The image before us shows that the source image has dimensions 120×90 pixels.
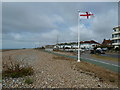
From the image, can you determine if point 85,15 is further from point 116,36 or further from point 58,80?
point 116,36

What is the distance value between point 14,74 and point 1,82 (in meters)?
0.64

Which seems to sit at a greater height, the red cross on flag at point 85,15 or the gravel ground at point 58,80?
the red cross on flag at point 85,15

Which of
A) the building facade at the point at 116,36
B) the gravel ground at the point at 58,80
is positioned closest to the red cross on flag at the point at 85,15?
the gravel ground at the point at 58,80

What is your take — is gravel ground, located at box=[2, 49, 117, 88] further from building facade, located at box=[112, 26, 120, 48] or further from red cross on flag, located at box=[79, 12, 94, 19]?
building facade, located at box=[112, 26, 120, 48]

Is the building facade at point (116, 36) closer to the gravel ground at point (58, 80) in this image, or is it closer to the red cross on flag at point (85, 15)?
the red cross on flag at point (85, 15)

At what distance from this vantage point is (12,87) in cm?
302

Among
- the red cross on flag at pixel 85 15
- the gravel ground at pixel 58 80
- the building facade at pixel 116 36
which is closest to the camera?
the gravel ground at pixel 58 80

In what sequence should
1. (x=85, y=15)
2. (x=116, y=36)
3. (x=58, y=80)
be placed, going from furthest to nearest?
1. (x=116, y=36)
2. (x=85, y=15)
3. (x=58, y=80)

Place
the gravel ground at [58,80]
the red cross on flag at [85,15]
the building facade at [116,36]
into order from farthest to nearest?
the building facade at [116,36]
the red cross on flag at [85,15]
the gravel ground at [58,80]

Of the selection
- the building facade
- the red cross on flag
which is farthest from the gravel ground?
the building facade

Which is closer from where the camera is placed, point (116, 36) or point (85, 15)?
point (85, 15)

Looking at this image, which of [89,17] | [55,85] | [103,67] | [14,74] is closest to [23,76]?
[14,74]

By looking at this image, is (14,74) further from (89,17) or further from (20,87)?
(89,17)

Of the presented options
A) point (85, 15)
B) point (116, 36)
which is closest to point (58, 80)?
point (85, 15)
